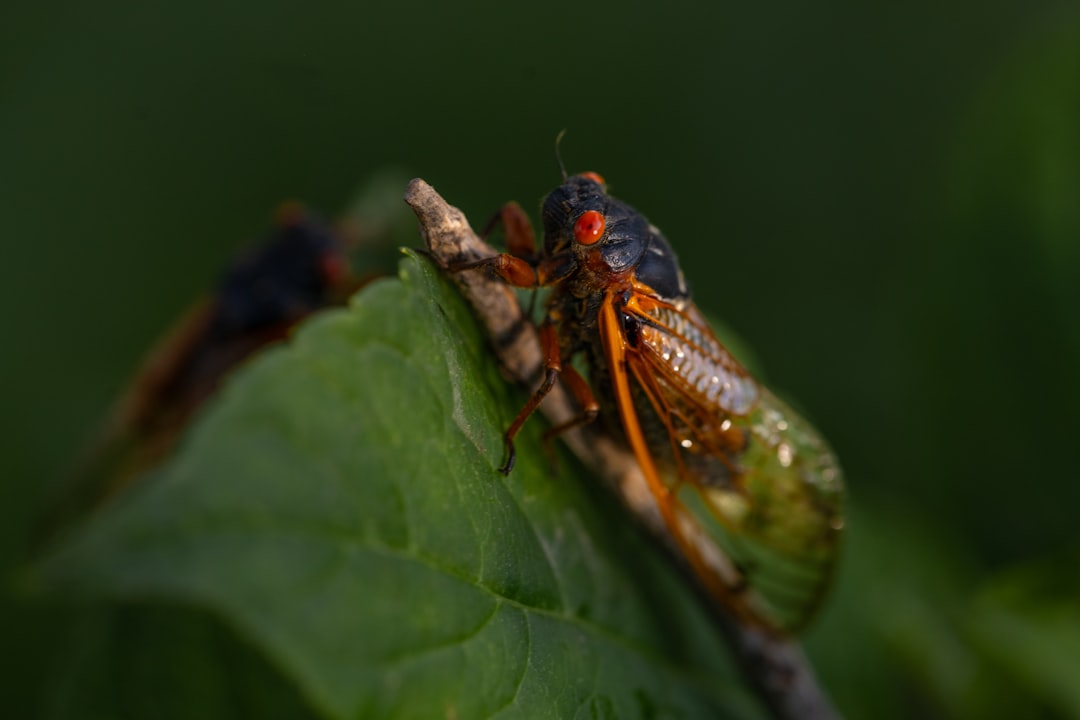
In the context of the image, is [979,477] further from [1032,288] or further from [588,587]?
[588,587]

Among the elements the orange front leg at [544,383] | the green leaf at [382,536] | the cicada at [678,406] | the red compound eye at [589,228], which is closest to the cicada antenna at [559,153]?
the cicada at [678,406]

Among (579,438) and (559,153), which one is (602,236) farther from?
(559,153)

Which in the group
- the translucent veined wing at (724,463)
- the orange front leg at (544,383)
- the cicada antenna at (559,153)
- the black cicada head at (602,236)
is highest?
the cicada antenna at (559,153)

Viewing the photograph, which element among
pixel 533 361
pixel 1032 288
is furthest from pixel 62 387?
pixel 1032 288

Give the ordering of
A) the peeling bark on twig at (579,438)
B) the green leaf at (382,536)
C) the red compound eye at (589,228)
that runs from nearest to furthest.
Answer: the green leaf at (382,536)
the peeling bark on twig at (579,438)
the red compound eye at (589,228)

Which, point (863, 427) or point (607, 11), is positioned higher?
point (607, 11)

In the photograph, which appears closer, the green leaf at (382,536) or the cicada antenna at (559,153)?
the green leaf at (382,536)

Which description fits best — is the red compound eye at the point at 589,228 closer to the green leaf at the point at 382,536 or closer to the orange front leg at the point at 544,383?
the orange front leg at the point at 544,383
